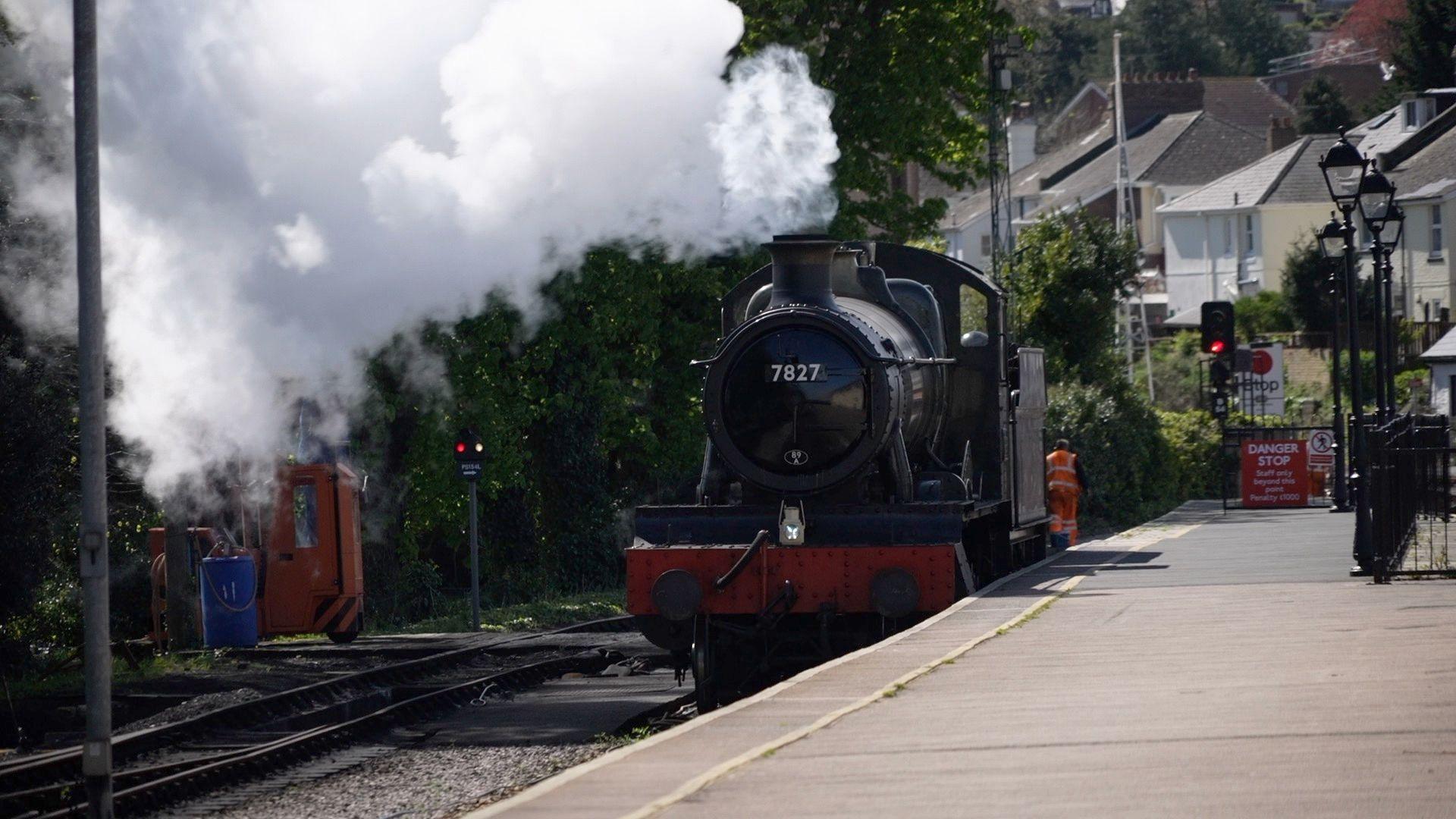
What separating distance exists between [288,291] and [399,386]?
9.67 metres

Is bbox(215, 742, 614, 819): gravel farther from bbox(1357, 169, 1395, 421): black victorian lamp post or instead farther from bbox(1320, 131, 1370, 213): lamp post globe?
bbox(1357, 169, 1395, 421): black victorian lamp post

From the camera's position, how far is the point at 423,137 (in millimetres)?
15312

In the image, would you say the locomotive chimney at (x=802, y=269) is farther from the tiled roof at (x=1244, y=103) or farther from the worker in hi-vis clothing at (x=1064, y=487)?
the tiled roof at (x=1244, y=103)

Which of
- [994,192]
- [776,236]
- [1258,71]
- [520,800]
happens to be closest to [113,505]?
[776,236]

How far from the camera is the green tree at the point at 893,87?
29719 millimetres

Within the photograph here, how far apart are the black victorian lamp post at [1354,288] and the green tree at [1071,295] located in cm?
1073

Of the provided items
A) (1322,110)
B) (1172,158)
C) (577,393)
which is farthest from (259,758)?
(1322,110)

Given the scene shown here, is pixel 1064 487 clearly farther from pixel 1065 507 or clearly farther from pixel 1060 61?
pixel 1060 61

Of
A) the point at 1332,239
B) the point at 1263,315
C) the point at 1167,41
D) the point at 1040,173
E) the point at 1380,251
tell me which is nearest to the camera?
the point at 1380,251

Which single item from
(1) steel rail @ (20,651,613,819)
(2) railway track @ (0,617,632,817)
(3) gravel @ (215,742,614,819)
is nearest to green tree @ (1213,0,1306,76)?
(2) railway track @ (0,617,632,817)

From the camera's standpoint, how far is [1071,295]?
121 ft

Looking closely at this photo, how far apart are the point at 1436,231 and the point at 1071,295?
22.7m

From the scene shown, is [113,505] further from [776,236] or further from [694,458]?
[776,236]

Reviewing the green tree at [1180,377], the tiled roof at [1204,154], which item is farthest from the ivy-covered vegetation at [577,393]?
the tiled roof at [1204,154]
